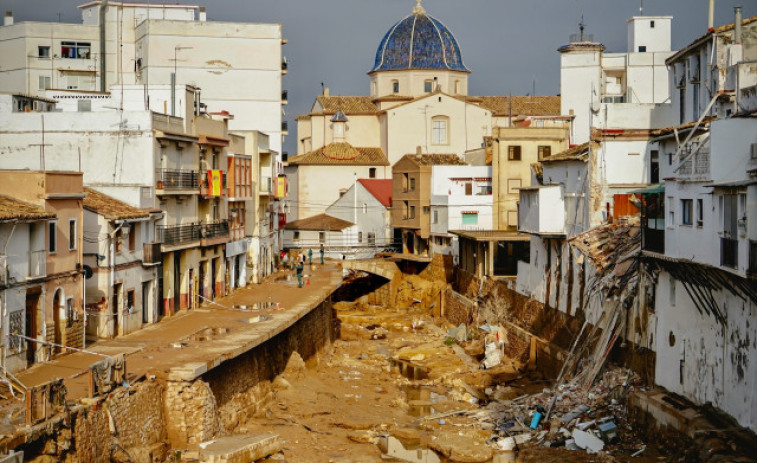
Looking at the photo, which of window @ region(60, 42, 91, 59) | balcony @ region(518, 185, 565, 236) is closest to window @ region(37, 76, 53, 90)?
window @ region(60, 42, 91, 59)

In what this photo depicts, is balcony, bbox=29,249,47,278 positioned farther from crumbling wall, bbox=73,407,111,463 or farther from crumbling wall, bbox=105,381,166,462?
crumbling wall, bbox=73,407,111,463

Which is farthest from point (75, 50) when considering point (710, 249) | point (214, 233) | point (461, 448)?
point (710, 249)

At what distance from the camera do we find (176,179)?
44531 mm

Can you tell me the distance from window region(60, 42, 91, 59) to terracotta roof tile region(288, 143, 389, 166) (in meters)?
18.4

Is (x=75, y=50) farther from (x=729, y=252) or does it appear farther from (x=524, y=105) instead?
(x=729, y=252)

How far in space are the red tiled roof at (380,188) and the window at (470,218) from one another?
44.7 ft

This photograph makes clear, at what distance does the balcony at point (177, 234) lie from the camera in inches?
1688

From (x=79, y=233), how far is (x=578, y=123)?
3420 cm

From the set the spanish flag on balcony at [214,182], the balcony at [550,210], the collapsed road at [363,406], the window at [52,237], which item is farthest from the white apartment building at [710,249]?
the spanish flag on balcony at [214,182]

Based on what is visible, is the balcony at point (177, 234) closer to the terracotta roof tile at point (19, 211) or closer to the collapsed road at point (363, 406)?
the collapsed road at point (363, 406)

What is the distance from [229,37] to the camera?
66.2 m

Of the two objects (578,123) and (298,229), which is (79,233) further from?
(298,229)

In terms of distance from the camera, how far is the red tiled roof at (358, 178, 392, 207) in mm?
78188

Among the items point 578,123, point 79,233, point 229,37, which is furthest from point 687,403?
point 229,37
